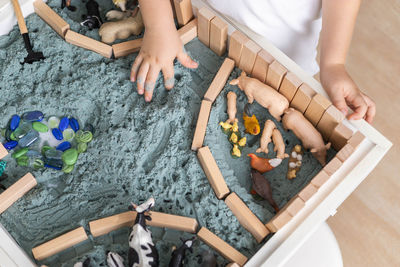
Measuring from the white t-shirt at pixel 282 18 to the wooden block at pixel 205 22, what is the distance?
66mm

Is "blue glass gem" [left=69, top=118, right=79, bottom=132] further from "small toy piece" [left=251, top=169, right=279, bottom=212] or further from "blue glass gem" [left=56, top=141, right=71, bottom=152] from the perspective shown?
"small toy piece" [left=251, top=169, right=279, bottom=212]

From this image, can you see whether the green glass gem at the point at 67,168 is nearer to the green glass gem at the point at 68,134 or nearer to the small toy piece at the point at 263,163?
the green glass gem at the point at 68,134

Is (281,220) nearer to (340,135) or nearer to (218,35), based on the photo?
(340,135)

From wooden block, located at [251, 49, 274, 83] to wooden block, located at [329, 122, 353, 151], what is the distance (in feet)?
0.53

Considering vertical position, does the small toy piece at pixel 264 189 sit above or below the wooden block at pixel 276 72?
below

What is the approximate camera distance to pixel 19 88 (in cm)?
80

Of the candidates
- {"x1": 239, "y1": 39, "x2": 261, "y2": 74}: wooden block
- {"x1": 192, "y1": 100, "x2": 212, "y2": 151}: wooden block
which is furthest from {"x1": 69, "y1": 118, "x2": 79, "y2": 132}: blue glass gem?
{"x1": 239, "y1": 39, "x2": 261, "y2": 74}: wooden block

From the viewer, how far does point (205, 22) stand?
79 centimetres

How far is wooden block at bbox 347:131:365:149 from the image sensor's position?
0.68m

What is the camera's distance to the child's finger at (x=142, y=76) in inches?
30.8

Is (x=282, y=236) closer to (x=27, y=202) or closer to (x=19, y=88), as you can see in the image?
(x=27, y=202)

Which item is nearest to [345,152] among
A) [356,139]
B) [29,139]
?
[356,139]

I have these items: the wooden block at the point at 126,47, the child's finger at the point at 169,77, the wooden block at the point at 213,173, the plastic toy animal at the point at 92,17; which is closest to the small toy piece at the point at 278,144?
the wooden block at the point at 213,173

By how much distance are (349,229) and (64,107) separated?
0.87 metres
